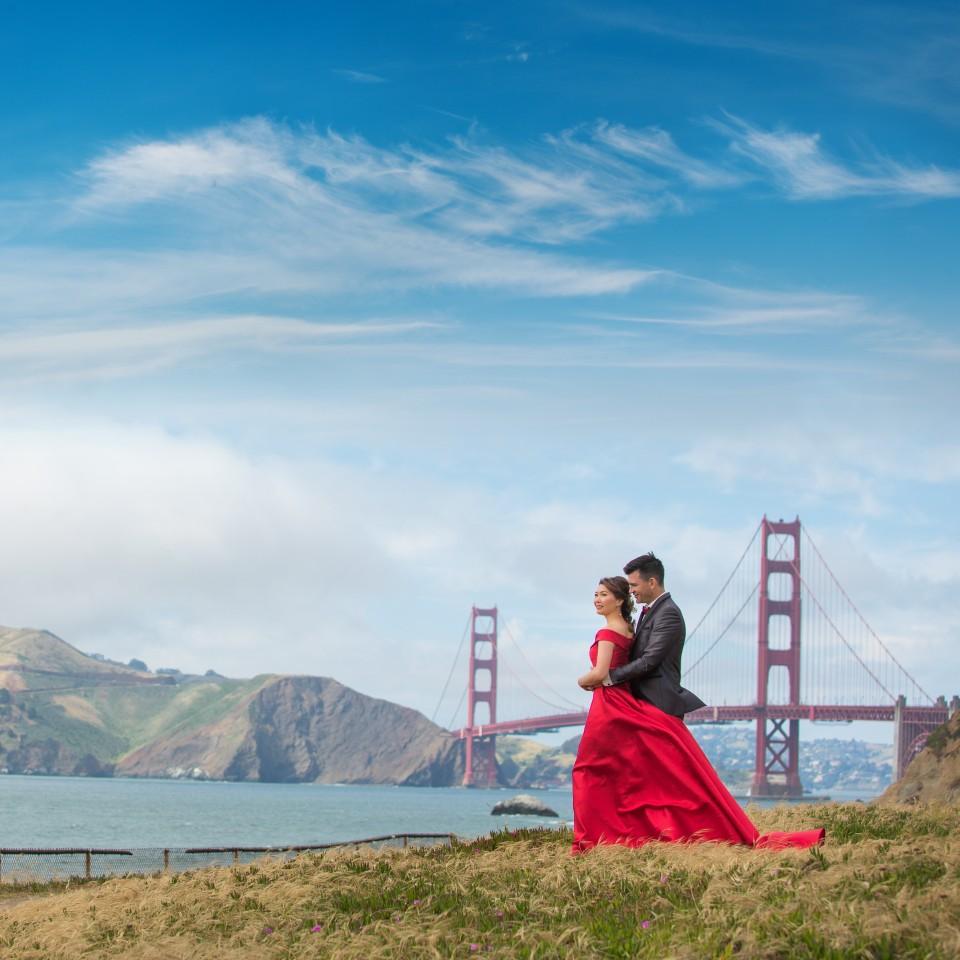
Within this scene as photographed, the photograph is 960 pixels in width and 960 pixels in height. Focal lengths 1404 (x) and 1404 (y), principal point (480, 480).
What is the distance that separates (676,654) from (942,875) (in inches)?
89.2

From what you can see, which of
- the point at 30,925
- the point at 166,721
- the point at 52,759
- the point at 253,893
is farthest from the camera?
the point at 166,721

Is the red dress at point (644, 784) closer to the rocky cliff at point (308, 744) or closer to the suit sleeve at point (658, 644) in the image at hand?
the suit sleeve at point (658, 644)

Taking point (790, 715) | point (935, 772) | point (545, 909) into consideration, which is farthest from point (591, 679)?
point (790, 715)

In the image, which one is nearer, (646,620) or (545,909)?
(545,909)

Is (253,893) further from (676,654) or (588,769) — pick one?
(676,654)

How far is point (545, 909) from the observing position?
7.17 meters

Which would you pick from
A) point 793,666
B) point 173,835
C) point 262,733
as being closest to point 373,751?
point 262,733

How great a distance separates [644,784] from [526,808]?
72544mm

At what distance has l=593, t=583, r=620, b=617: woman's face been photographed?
902 centimetres

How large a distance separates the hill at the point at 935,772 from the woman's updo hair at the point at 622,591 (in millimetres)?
17433

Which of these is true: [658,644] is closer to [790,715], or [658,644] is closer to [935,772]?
[935,772]

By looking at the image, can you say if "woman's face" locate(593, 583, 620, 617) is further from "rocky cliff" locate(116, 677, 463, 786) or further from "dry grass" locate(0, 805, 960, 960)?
"rocky cliff" locate(116, 677, 463, 786)

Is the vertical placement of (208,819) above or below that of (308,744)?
above

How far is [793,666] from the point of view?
80500mm
